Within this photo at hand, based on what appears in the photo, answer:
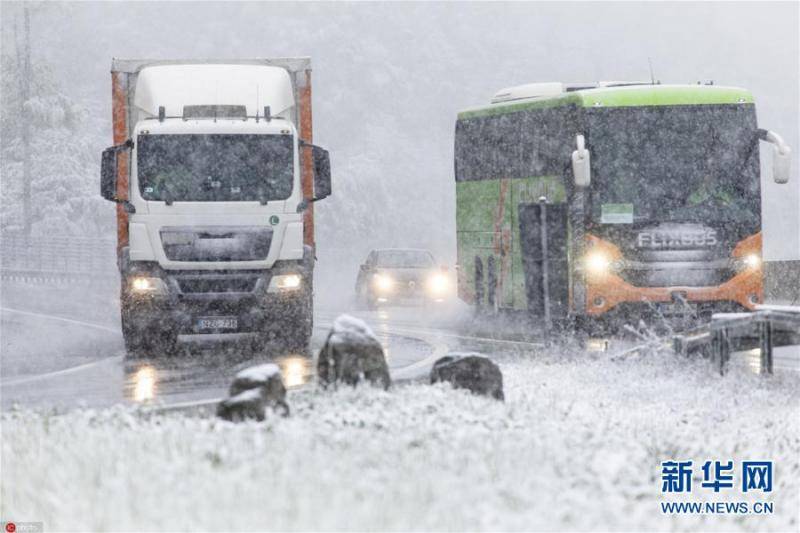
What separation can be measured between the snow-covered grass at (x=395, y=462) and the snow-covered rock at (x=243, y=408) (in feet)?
0.51

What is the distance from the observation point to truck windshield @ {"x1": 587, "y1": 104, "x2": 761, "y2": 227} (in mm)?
21953

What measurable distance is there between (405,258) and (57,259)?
34258mm

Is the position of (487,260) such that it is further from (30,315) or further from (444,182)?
(444,182)

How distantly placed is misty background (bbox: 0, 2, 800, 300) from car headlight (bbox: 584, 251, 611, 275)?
168 feet

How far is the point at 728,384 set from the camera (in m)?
15.9

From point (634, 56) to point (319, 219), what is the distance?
151ft

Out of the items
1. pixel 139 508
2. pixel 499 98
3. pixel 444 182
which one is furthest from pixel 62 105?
pixel 139 508

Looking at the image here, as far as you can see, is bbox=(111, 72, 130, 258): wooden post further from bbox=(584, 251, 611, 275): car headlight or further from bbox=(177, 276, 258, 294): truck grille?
bbox=(584, 251, 611, 275): car headlight

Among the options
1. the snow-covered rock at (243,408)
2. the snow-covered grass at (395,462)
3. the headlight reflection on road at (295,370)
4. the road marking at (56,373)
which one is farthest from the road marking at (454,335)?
the snow-covered rock at (243,408)

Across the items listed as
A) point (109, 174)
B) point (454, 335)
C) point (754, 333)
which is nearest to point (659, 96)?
point (454, 335)

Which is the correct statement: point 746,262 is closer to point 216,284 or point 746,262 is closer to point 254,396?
point 216,284

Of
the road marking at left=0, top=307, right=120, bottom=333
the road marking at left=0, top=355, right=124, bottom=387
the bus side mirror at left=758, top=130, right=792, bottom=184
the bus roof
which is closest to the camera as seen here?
the road marking at left=0, top=355, right=124, bottom=387

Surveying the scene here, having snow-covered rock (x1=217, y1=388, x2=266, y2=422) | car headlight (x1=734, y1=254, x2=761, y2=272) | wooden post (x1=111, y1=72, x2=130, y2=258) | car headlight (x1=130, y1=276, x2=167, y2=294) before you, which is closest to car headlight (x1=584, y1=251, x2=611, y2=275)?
car headlight (x1=734, y1=254, x2=761, y2=272)

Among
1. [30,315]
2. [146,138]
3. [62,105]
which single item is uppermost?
[62,105]
